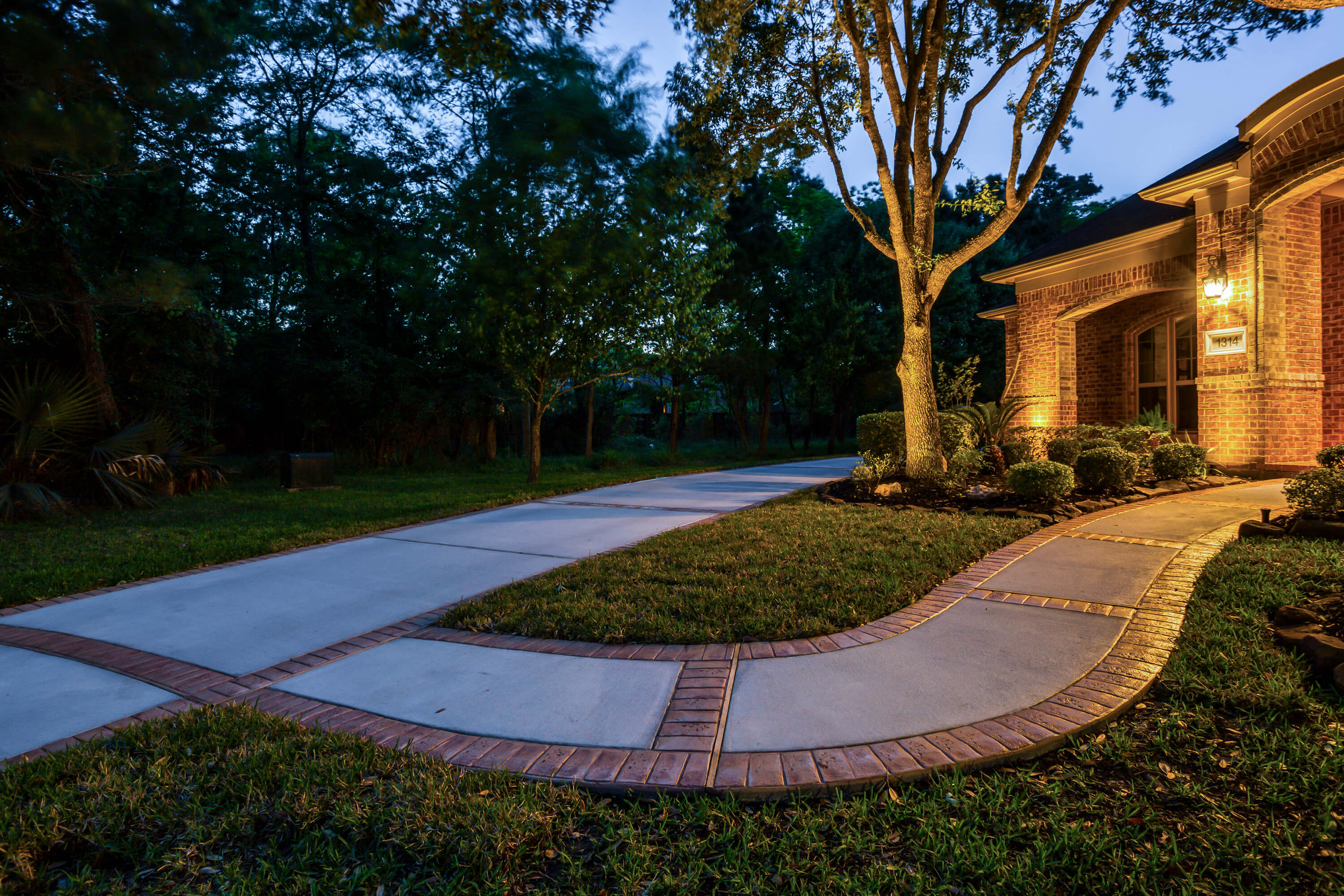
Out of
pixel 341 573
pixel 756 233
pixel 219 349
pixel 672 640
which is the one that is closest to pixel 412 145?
pixel 219 349

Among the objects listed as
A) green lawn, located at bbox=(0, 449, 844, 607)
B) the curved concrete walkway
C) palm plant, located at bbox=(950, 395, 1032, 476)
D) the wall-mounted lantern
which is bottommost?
the curved concrete walkway

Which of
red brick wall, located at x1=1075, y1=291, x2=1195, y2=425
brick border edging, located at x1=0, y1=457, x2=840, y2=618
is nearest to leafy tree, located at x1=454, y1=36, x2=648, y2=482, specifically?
brick border edging, located at x1=0, y1=457, x2=840, y2=618

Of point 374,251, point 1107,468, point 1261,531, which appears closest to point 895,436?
point 1107,468

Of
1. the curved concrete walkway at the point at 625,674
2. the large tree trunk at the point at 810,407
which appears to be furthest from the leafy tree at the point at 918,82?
the large tree trunk at the point at 810,407

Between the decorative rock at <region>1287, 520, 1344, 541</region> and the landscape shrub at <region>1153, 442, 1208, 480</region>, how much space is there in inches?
139

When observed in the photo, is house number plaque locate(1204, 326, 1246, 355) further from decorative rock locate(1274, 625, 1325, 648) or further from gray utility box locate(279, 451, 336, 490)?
gray utility box locate(279, 451, 336, 490)

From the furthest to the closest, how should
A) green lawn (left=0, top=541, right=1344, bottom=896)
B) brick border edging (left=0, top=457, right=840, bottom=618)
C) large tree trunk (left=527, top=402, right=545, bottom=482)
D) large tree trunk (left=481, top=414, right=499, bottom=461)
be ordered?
large tree trunk (left=481, top=414, right=499, bottom=461), large tree trunk (left=527, top=402, right=545, bottom=482), brick border edging (left=0, top=457, right=840, bottom=618), green lawn (left=0, top=541, right=1344, bottom=896)

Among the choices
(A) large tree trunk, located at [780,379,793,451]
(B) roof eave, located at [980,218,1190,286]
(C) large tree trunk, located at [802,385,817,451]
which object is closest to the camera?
(B) roof eave, located at [980,218,1190,286]

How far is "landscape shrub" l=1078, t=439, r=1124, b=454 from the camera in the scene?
26.8ft

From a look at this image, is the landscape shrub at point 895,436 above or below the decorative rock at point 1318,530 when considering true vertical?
above

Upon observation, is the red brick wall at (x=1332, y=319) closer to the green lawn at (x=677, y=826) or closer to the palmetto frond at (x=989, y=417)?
the palmetto frond at (x=989, y=417)

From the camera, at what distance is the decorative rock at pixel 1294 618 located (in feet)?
10.4

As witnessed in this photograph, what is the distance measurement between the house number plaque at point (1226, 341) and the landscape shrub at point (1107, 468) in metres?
2.83

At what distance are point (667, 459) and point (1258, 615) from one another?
1550cm
